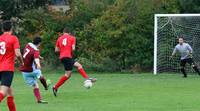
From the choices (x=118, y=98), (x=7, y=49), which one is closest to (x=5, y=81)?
(x=7, y=49)

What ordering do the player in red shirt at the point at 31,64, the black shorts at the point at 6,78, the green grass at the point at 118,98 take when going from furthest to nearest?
the player in red shirt at the point at 31,64 < the green grass at the point at 118,98 < the black shorts at the point at 6,78

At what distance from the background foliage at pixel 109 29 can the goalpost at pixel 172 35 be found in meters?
1.97

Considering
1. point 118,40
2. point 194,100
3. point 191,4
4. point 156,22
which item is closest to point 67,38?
point 194,100

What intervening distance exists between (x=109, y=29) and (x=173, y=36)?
4153mm

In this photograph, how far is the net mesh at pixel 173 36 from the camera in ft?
111

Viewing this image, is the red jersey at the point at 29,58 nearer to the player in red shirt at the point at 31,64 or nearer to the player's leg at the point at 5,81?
the player in red shirt at the point at 31,64

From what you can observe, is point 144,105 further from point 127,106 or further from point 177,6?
point 177,6

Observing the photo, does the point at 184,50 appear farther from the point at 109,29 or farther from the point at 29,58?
the point at 29,58

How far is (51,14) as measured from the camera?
39531mm

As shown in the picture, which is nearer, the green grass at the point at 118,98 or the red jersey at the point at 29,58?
the green grass at the point at 118,98

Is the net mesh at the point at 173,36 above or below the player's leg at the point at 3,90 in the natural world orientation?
below

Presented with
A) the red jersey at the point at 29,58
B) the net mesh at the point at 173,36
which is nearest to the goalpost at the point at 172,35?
the net mesh at the point at 173,36

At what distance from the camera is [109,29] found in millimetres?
36812

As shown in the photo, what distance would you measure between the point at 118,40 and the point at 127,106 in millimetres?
20826
